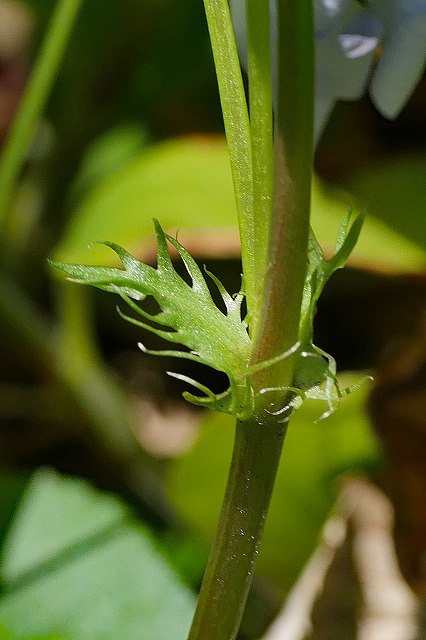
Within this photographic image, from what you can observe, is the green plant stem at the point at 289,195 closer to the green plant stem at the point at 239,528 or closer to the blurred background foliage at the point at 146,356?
the green plant stem at the point at 239,528

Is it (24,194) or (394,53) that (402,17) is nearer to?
(394,53)

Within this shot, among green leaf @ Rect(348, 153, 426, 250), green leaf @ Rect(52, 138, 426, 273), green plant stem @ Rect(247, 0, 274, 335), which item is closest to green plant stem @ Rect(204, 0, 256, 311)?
green plant stem @ Rect(247, 0, 274, 335)

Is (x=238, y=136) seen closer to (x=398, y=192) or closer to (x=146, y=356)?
(x=398, y=192)

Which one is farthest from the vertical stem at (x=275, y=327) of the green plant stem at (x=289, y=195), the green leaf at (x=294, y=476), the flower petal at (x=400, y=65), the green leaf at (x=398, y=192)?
the green leaf at (x=398, y=192)

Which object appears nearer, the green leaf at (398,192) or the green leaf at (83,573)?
the green leaf at (83,573)

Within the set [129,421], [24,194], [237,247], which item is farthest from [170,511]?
[24,194]

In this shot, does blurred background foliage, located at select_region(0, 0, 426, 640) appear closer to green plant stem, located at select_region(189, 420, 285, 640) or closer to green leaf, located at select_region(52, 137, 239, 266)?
green leaf, located at select_region(52, 137, 239, 266)
